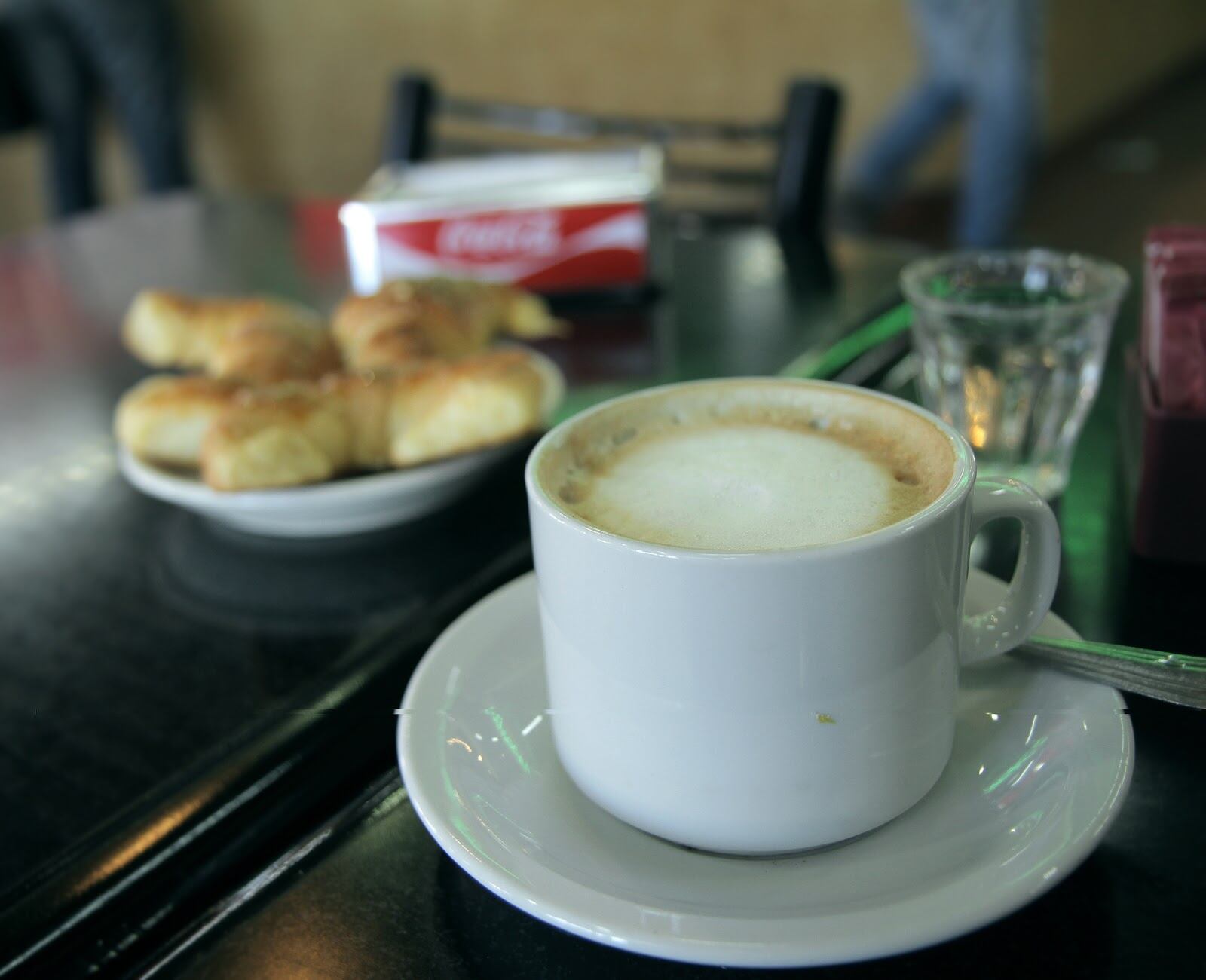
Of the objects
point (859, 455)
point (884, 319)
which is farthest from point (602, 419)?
point (884, 319)

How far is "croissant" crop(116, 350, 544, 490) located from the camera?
1.86ft

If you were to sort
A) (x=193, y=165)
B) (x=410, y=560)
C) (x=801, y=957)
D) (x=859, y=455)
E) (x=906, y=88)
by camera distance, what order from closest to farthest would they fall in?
(x=801, y=957) < (x=859, y=455) < (x=410, y=560) < (x=906, y=88) < (x=193, y=165)

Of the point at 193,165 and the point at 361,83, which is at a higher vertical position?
the point at 361,83

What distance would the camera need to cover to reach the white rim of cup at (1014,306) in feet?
1.84

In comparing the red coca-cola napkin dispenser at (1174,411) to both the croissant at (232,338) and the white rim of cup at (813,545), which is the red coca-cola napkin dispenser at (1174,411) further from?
the croissant at (232,338)

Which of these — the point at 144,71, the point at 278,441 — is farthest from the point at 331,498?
the point at 144,71

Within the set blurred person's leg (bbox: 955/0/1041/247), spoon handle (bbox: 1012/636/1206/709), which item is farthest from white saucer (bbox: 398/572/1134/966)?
blurred person's leg (bbox: 955/0/1041/247)

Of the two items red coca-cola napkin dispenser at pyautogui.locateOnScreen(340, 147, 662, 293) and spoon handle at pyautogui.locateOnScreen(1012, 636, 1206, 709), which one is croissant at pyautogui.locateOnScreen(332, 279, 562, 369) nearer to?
red coca-cola napkin dispenser at pyautogui.locateOnScreen(340, 147, 662, 293)

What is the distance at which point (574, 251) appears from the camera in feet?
3.01

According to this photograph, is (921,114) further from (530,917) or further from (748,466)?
(530,917)

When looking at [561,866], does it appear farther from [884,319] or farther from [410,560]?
[884,319]

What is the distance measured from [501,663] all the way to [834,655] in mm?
155

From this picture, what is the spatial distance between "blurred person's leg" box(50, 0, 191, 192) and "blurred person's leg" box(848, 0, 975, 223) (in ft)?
5.81

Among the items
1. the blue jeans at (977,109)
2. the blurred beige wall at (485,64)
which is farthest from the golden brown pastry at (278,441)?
the blurred beige wall at (485,64)
